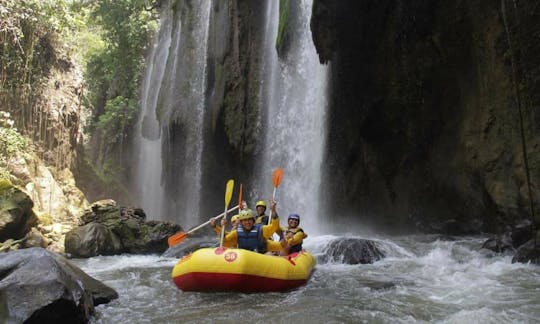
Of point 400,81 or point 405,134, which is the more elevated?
point 400,81

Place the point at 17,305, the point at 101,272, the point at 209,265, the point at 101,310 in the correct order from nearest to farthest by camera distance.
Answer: the point at 17,305 < the point at 101,310 < the point at 209,265 < the point at 101,272

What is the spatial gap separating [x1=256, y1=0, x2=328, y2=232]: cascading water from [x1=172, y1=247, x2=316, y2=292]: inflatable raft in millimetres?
8845

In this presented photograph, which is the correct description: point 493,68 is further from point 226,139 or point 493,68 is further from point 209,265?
point 226,139

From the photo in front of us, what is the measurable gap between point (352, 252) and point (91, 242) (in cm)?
701

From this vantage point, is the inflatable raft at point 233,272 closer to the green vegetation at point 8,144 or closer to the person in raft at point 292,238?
the person in raft at point 292,238

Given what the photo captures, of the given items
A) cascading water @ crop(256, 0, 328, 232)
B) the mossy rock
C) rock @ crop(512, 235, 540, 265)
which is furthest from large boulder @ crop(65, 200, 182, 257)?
rock @ crop(512, 235, 540, 265)

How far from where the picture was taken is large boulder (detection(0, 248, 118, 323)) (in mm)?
4480

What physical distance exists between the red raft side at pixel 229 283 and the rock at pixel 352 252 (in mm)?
2789

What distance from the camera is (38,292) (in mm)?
4660

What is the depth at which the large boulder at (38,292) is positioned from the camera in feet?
14.7

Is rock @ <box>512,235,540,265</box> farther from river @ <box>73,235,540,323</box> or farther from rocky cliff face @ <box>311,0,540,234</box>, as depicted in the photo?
rocky cliff face @ <box>311,0,540,234</box>

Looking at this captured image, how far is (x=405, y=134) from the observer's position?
13.9 metres

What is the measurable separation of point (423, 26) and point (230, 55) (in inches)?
292

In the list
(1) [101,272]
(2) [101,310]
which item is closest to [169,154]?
(1) [101,272]
